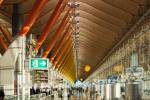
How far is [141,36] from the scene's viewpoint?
44281mm

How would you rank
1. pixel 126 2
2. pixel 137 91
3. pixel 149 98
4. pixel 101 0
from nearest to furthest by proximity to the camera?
pixel 137 91, pixel 149 98, pixel 126 2, pixel 101 0

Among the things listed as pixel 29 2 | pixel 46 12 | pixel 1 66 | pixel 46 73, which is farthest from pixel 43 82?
pixel 1 66

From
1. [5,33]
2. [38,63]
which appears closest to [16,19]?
[5,33]

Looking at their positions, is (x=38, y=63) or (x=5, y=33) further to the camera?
(x=5, y=33)

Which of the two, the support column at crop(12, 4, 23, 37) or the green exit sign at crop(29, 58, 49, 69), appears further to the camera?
the support column at crop(12, 4, 23, 37)

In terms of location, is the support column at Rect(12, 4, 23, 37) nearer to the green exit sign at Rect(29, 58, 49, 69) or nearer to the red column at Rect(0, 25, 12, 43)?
the red column at Rect(0, 25, 12, 43)

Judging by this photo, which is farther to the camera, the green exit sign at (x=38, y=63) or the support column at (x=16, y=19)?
the support column at (x=16, y=19)

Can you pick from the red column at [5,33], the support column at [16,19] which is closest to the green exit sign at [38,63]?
the support column at [16,19]

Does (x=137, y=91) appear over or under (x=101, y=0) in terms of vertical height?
under

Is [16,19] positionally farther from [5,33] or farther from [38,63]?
[38,63]

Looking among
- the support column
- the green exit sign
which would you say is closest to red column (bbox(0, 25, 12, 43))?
the support column

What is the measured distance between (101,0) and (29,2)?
24.1 ft

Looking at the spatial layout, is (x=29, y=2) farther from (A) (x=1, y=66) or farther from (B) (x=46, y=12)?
(A) (x=1, y=66)

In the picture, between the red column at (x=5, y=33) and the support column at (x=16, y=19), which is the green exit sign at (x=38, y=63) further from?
the red column at (x=5, y=33)
